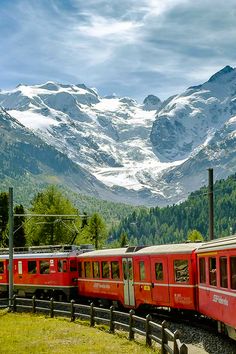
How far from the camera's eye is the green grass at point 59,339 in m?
25.5

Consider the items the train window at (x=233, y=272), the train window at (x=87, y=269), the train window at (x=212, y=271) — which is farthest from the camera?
the train window at (x=87, y=269)

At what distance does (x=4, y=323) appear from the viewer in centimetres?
3569

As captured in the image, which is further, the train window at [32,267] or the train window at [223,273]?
the train window at [32,267]

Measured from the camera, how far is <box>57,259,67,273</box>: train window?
46812 mm

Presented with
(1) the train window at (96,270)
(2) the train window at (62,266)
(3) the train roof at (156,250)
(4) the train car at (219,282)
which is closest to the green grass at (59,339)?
(4) the train car at (219,282)

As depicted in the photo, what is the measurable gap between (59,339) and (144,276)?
7.47 m

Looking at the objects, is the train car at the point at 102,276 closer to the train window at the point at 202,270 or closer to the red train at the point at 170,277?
the red train at the point at 170,277

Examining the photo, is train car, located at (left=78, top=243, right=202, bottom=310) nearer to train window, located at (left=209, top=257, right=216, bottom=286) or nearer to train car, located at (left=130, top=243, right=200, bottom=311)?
train car, located at (left=130, top=243, right=200, bottom=311)

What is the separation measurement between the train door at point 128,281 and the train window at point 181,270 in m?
5.83

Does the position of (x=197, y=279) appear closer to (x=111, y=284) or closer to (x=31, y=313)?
(x=111, y=284)

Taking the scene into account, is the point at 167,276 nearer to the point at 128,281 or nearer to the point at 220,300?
the point at 128,281

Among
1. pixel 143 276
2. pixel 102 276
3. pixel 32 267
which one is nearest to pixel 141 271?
pixel 143 276

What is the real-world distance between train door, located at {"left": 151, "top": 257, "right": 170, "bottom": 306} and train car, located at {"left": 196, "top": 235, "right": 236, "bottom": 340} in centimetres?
357

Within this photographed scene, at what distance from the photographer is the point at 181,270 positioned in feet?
101
